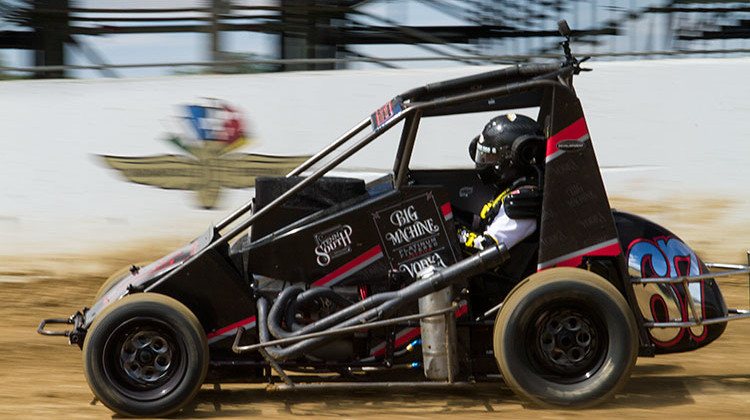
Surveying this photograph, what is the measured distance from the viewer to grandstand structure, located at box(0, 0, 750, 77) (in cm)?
802

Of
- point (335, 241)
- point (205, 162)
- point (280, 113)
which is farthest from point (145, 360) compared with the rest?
point (280, 113)

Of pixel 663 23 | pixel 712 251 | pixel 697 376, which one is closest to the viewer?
pixel 697 376

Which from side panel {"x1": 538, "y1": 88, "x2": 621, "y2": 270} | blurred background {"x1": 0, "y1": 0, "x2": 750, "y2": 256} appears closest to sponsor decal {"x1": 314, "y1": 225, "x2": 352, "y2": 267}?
side panel {"x1": 538, "y1": 88, "x2": 621, "y2": 270}

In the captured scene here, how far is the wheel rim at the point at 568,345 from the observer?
4445mm

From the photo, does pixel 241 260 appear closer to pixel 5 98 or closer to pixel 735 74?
pixel 5 98

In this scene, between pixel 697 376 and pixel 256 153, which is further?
pixel 256 153

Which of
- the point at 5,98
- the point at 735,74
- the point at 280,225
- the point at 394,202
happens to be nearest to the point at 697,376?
the point at 394,202

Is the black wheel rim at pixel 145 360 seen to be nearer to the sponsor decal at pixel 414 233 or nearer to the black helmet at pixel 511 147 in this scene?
the sponsor decal at pixel 414 233

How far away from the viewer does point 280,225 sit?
4.53 meters

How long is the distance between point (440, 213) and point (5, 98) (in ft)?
16.1

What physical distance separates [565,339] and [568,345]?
0.04 metres

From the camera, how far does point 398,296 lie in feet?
14.3

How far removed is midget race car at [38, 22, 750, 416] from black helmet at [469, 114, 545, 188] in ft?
1.00

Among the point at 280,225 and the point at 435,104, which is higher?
the point at 435,104
